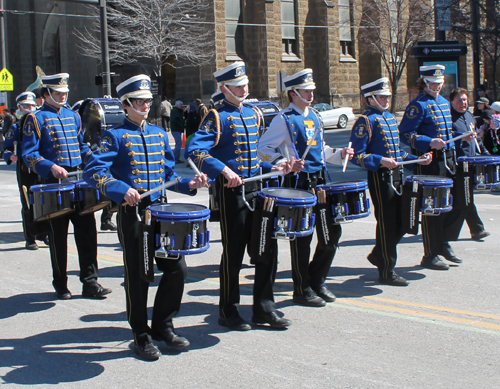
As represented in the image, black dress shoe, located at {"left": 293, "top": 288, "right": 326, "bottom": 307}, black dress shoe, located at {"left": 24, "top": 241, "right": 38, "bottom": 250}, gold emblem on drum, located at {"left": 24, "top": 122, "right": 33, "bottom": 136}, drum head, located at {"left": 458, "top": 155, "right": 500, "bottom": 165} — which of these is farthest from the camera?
black dress shoe, located at {"left": 24, "top": 241, "right": 38, "bottom": 250}

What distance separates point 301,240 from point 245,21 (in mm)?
37799

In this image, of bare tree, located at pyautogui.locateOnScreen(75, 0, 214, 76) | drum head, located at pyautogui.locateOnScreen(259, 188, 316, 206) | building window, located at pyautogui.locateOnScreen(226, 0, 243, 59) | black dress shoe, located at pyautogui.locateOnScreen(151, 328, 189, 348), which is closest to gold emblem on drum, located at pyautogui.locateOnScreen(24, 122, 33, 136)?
drum head, located at pyautogui.locateOnScreen(259, 188, 316, 206)

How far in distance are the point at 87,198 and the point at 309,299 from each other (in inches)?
91.7

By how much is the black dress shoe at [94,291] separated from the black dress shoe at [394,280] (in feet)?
9.22

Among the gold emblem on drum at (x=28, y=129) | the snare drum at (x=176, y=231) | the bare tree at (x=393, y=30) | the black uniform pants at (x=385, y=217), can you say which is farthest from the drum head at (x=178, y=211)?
the bare tree at (x=393, y=30)

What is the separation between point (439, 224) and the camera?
785cm

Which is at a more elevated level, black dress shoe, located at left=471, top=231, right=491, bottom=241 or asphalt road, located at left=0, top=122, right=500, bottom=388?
black dress shoe, located at left=471, top=231, right=491, bottom=241

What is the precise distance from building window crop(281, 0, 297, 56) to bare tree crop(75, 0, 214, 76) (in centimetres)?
691

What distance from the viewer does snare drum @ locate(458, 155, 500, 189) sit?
8125 mm

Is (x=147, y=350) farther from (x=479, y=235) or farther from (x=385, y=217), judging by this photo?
(x=479, y=235)

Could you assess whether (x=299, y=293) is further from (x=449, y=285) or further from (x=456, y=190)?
(x=456, y=190)

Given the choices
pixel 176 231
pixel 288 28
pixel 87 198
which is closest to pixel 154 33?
pixel 288 28

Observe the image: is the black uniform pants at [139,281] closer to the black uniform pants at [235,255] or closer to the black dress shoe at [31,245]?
the black uniform pants at [235,255]

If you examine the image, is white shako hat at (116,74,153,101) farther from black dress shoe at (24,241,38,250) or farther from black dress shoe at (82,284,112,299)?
black dress shoe at (24,241,38,250)
